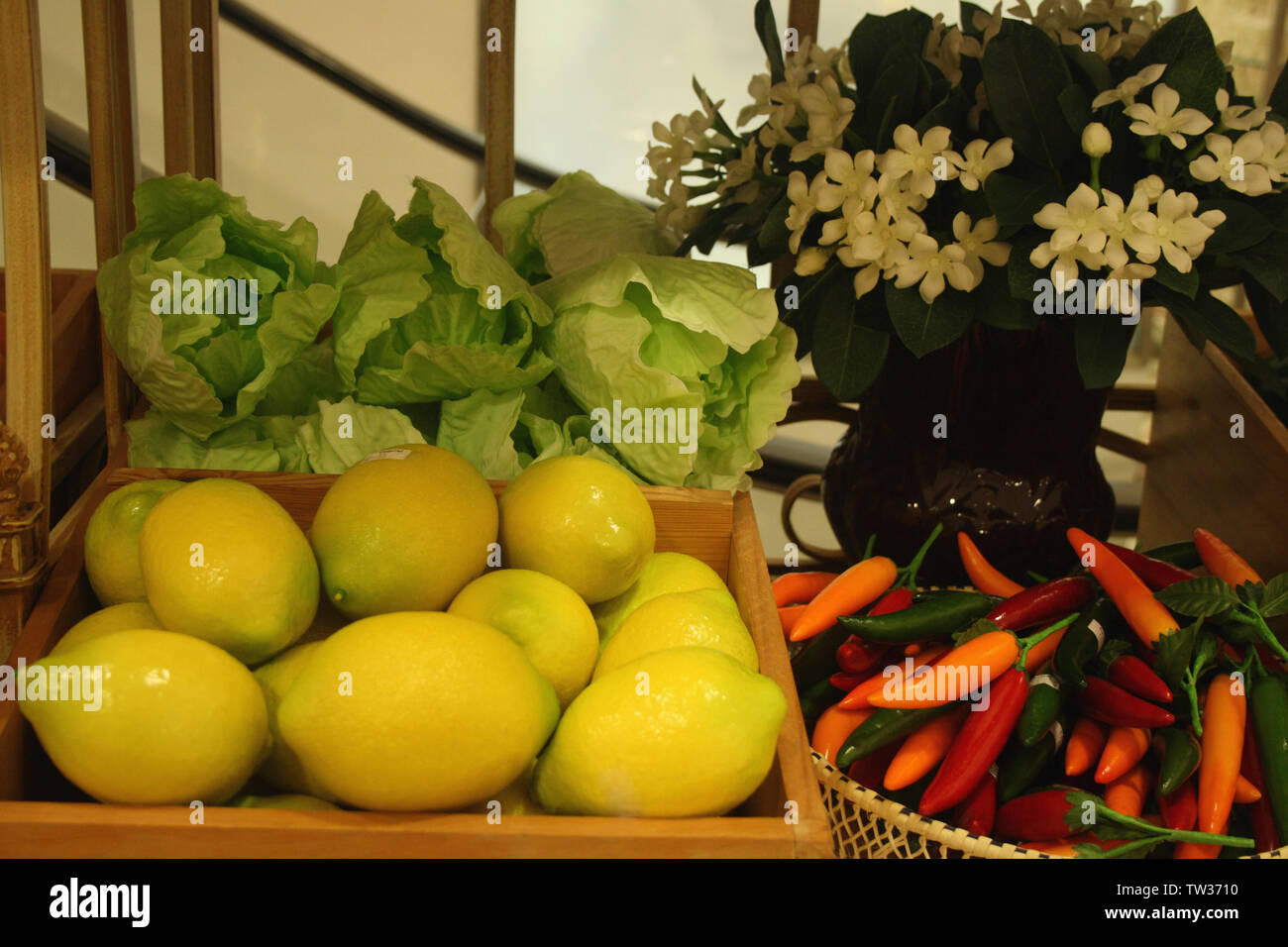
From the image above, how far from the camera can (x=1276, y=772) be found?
1.02m

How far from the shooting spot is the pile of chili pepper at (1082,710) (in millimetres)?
1013

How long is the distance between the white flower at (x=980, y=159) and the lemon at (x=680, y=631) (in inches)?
21.2

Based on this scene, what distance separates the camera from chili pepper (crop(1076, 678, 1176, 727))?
1.04 m

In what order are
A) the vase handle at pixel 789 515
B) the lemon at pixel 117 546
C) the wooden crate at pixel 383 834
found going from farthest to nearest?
the vase handle at pixel 789 515 < the lemon at pixel 117 546 < the wooden crate at pixel 383 834

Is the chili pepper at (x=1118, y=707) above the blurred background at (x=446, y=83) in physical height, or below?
below

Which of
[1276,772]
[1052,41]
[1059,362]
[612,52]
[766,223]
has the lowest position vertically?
[1276,772]

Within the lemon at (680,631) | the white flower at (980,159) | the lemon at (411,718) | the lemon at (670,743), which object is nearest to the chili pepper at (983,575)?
the white flower at (980,159)

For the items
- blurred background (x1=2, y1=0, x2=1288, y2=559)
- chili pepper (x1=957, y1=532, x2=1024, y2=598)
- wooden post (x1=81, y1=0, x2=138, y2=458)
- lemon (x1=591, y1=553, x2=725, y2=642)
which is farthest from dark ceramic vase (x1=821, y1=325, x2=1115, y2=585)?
blurred background (x1=2, y1=0, x2=1288, y2=559)

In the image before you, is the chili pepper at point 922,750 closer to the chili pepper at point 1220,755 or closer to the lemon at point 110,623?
the chili pepper at point 1220,755

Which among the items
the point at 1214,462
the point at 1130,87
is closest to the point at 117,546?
the point at 1130,87
